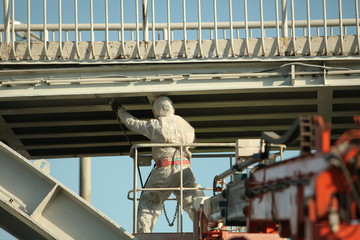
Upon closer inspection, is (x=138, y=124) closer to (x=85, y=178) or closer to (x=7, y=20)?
(x=7, y=20)

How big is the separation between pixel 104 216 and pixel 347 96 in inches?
196

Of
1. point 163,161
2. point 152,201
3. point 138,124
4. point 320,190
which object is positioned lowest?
point 320,190

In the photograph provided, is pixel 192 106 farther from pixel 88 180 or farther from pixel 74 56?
pixel 88 180

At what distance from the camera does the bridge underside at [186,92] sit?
14.3 metres

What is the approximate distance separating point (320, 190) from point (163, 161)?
29.2 ft

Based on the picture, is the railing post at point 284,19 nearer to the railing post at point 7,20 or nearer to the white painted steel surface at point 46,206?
the white painted steel surface at point 46,206

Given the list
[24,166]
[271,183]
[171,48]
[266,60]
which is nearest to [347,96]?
[266,60]

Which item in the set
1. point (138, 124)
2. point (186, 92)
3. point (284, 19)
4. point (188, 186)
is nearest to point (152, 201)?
point (188, 186)

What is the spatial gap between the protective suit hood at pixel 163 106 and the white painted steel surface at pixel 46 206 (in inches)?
99.6

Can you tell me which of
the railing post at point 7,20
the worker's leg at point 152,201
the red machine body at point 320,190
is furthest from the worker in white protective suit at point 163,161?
the red machine body at point 320,190

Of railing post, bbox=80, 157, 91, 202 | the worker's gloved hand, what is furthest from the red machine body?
railing post, bbox=80, 157, 91, 202

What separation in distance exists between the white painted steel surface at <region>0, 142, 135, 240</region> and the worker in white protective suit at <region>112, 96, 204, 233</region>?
1.99 m

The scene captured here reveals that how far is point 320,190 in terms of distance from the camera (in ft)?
20.5

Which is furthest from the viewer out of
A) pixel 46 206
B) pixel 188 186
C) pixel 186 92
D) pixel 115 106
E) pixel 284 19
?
pixel 115 106
